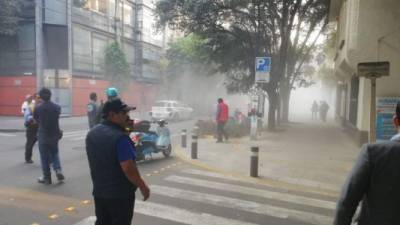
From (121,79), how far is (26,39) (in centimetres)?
881

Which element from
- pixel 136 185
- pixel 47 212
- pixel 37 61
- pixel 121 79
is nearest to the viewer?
pixel 136 185

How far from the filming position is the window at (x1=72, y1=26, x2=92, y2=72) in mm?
30703

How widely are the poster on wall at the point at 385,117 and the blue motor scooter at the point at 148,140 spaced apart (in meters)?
6.77

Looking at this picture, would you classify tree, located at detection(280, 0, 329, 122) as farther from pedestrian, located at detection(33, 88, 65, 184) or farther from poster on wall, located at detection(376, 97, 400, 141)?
pedestrian, located at detection(33, 88, 65, 184)

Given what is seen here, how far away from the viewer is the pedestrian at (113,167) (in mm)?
3629

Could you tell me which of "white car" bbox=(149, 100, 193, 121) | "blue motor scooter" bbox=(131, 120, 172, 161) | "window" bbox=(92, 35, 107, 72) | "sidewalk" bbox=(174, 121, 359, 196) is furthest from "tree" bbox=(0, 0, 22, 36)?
"blue motor scooter" bbox=(131, 120, 172, 161)

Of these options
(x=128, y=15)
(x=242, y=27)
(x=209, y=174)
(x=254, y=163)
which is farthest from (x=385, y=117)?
(x=128, y=15)

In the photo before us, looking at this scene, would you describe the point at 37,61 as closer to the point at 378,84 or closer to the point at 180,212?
the point at 378,84

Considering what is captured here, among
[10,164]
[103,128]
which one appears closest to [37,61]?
[10,164]

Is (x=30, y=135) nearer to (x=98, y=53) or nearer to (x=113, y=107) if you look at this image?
(x=113, y=107)

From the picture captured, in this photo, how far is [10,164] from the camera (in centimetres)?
970

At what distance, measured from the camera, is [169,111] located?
2839 centimetres

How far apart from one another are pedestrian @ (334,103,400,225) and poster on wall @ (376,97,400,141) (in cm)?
1087

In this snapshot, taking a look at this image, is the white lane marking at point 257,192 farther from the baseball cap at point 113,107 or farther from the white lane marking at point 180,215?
the baseball cap at point 113,107
